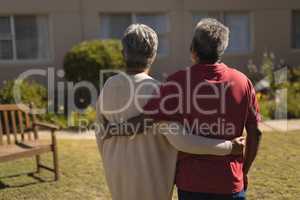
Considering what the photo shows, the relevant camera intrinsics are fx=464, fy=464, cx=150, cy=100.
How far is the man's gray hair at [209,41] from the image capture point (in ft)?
9.05

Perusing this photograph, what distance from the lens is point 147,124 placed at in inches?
114

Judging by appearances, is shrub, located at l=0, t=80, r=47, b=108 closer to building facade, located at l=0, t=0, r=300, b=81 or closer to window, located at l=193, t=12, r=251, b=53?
building facade, located at l=0, t=0, r=300, b=81

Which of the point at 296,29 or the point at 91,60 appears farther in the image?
the point at 296,29

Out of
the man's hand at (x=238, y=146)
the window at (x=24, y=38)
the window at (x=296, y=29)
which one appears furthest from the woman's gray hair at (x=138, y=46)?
the window at (x=296, y=29)

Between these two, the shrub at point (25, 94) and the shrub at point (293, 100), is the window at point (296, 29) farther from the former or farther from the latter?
the shrub at point (25, 94)

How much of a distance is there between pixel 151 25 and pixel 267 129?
17.8ft

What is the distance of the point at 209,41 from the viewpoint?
9.05ft

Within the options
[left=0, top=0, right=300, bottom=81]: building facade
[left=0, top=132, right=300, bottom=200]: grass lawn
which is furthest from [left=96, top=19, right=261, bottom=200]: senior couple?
[left=0, top=0, right=300, bottom=81]: building facade

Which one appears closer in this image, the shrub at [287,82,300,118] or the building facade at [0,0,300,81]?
the shrub at [287,82,300,118]

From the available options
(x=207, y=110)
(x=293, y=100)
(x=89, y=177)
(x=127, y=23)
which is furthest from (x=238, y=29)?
(x=207, y=110)

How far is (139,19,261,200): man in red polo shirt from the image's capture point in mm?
2742

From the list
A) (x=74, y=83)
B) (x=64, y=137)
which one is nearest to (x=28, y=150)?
(x=64, y=137)

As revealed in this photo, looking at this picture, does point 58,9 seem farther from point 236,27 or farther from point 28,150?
point 28,150

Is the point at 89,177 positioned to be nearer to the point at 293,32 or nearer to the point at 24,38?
the point at 24,38
